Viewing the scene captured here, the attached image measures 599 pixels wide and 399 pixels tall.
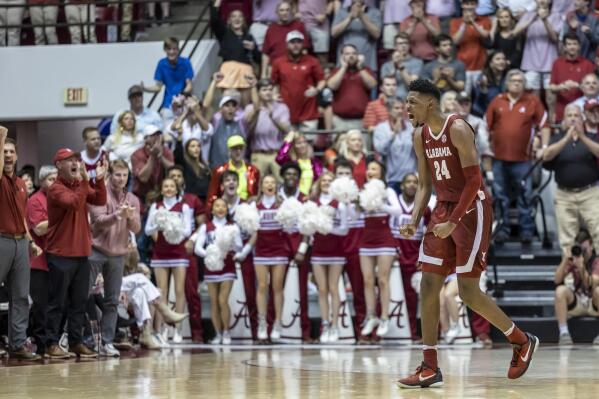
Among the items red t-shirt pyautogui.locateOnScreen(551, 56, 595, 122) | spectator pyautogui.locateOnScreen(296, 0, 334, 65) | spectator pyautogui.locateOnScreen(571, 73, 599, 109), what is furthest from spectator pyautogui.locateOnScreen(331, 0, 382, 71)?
spectator pyautogui.locateOnScreen(571, 73, 599, 109)

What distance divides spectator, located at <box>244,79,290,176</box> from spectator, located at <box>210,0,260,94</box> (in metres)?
0.97

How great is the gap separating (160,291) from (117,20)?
7146 millimetres

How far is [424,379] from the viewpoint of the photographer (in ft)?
29.4

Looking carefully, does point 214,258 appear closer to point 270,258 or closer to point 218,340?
point 270,258

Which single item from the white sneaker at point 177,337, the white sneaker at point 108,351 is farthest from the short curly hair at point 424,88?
the white sneaker at point 177,337

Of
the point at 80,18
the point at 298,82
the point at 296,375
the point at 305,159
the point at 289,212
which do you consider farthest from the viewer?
the point at 80,18

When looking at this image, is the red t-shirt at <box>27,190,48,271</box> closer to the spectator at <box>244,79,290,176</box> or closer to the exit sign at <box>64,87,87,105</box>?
the spectator at <box>244,79,290,176</box>

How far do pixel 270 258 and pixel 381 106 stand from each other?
118 inches

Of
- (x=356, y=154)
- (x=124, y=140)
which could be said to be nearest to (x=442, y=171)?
(x=356, y=154)

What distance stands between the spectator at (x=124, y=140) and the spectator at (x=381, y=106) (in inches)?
125

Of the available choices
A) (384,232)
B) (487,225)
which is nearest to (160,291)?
(384,232)

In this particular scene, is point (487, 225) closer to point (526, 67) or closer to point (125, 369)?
point (125, 369)

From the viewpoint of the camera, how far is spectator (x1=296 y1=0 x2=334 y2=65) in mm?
19250

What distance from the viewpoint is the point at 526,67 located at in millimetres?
18266
